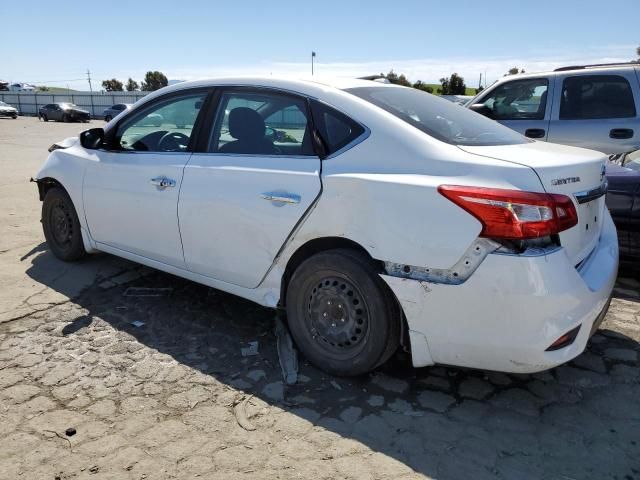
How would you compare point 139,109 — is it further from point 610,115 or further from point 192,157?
point 610,115

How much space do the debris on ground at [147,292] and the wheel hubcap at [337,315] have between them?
66.9 inches

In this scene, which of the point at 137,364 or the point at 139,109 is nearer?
the point at 137,364

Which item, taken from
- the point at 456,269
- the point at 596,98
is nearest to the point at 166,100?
the point at 456,269

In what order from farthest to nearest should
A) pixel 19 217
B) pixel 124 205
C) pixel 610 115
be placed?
pixel 19 217 → pixel 610 115 → pixel 124 205

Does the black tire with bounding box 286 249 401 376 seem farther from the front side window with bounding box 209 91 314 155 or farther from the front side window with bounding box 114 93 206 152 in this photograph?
the front side window with bounding box 114 93 206 152

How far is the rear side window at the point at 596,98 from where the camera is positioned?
5.86 meters

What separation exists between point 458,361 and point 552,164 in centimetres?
106

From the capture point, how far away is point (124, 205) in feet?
12.8

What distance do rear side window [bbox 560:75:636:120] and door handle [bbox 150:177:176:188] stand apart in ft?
15.4

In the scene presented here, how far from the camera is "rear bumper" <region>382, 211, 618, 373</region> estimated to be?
7.59 ft

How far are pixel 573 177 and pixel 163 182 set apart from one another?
2532 millimetres

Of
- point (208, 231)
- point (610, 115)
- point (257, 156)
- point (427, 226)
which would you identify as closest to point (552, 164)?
point (427, 226)

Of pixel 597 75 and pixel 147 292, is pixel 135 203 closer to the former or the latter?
pixel 147 292

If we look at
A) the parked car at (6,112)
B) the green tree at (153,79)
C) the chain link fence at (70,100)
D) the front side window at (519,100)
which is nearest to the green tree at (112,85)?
the green tree at (153,79)
